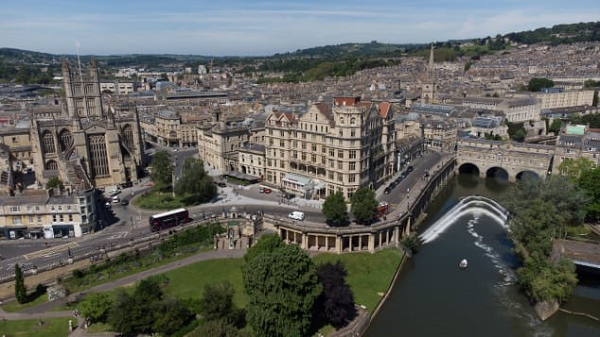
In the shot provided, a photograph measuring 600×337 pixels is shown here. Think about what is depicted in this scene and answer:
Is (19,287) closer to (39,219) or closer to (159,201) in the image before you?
(39,219)

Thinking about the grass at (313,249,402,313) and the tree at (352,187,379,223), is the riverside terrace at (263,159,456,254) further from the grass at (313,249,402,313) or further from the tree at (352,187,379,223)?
the grass at (313,249,402,313)

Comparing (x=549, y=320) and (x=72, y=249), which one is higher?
(x=72, y=249)

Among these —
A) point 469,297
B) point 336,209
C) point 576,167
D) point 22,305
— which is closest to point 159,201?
point 22,305

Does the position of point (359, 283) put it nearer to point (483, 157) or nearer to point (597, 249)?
point (597, 249)

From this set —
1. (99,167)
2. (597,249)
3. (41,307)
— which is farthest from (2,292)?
(597,249)

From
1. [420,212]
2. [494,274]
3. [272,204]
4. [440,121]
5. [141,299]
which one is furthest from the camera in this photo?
[440,121]

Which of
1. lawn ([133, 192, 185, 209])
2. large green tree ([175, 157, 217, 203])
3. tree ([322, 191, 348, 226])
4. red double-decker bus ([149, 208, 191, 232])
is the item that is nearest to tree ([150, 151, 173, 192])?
lawn ([133, 192, 185, 209])
